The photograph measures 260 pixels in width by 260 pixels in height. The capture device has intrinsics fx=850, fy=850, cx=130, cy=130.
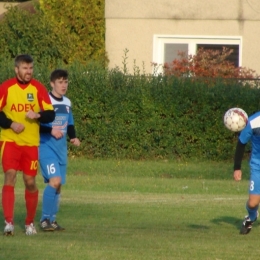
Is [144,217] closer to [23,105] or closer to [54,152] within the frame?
[54,152]

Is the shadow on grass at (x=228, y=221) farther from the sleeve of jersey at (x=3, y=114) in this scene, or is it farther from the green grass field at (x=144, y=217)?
the sleeve of jersey at (x=3, y=114)

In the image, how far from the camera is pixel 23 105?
10.1 m

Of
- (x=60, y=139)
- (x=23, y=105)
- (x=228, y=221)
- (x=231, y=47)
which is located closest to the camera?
(x=23, y=105)

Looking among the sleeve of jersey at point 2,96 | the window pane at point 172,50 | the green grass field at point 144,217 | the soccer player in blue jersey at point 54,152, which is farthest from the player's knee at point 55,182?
the window pane at point 172,50

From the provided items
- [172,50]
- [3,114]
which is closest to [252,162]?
[3,114]

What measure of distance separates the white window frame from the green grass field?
5.13 meters

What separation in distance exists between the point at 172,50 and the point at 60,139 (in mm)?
14318

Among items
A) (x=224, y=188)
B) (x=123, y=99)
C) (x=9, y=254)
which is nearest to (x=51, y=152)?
(x=9, y=254)

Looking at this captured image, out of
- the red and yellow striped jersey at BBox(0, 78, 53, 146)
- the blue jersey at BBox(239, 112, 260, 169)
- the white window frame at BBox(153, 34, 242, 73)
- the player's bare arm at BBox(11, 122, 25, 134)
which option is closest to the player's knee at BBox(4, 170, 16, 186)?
the red and yellow striped jersey at BBox(0, 78, 53, 146)

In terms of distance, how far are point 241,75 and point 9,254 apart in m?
14.5

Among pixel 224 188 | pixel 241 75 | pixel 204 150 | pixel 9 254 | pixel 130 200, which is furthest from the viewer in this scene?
pixel 241 75

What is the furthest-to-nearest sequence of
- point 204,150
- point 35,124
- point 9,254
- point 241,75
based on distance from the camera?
point 241,75 < point 204,150 < point 35,124 < point 9,254

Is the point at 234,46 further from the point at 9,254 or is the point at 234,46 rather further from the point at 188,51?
the point at 9,254

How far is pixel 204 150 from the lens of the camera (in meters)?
20.9
